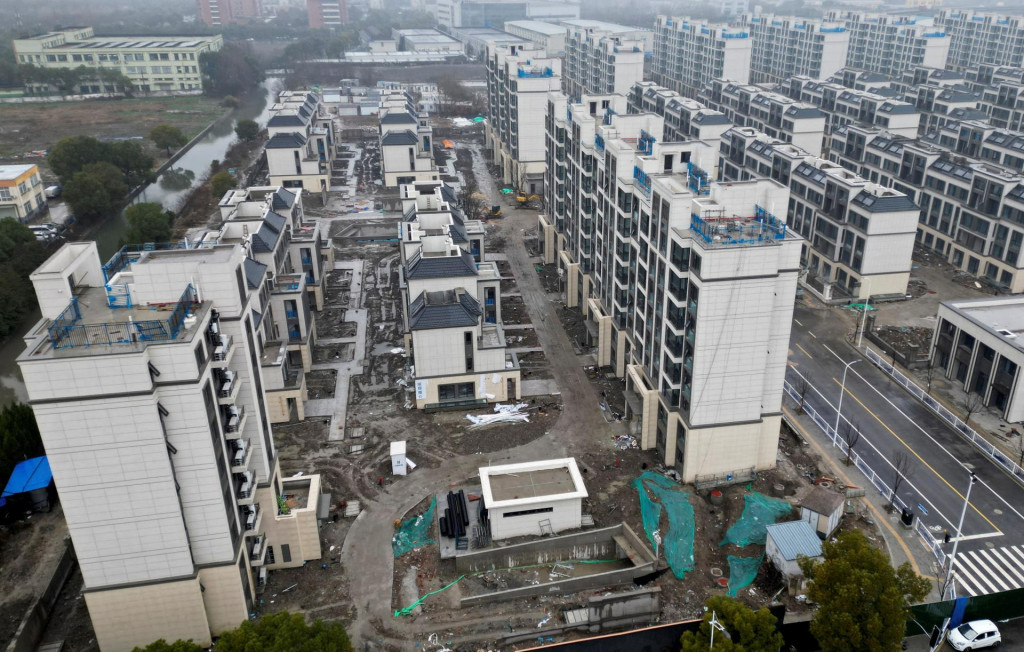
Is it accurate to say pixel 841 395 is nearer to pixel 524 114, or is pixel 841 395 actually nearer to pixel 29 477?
pixel 29 477

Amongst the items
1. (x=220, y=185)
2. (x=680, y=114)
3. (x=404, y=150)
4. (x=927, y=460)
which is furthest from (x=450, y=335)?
(x=680, y=114)

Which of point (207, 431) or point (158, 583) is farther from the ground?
point (207, 431)

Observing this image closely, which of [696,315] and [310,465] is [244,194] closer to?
[310,465]

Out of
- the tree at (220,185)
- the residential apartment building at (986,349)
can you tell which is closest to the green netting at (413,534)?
the residential apartment building at (986,349)

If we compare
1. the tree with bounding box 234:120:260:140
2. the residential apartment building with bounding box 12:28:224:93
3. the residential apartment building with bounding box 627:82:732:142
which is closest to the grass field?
the residential apartment building with bounding box 12:28:224:93

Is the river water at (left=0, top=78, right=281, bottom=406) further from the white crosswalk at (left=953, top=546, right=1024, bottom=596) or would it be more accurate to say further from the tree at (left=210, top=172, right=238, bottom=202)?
the white crosswalk at (left=953, top=546, right=1024, bottom=596)

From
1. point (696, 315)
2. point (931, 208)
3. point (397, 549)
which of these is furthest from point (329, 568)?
point (931, 208)
